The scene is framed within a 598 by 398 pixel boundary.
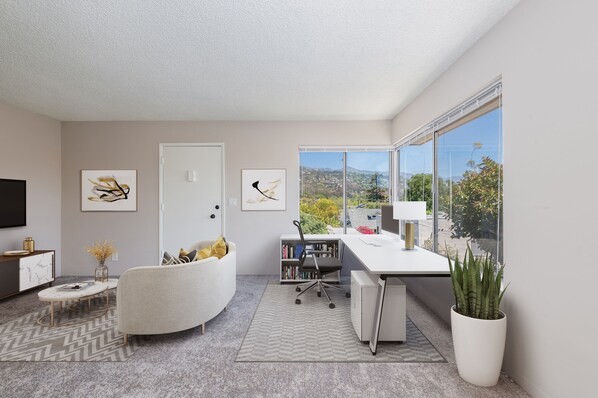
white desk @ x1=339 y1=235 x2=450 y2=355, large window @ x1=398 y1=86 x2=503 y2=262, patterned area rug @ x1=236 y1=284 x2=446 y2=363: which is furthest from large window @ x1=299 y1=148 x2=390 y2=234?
patterned area rug @ x1=236 y1=284 x2=446 y2=363

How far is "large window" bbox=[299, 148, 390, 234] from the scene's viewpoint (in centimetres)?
478

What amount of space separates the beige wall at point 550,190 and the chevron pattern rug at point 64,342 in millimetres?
2927

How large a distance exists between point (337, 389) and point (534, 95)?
2.28 metres

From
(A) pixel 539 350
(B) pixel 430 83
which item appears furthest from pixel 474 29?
(A) pixel 539 350

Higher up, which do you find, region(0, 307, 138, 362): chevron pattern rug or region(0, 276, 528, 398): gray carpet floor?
region(0, 307, 138, 362): chevron pattern rug

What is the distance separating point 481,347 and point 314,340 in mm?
1289

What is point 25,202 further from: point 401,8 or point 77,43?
point 401,8

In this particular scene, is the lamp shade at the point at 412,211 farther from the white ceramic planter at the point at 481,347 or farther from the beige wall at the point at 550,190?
the white ceramic planter at the point at 481,347

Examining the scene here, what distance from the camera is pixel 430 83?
321 cm

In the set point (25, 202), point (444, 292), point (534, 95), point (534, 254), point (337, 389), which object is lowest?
point (337, 389)

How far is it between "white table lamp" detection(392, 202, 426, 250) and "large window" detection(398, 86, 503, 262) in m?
0.29

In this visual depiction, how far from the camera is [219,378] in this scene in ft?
6.55

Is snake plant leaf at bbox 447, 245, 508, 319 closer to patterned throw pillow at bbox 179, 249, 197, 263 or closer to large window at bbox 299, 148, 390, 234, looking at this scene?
patterned throw pillow at bbox 179, 249, 197, 263

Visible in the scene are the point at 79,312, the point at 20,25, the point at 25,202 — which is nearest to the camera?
the point at 20,25
